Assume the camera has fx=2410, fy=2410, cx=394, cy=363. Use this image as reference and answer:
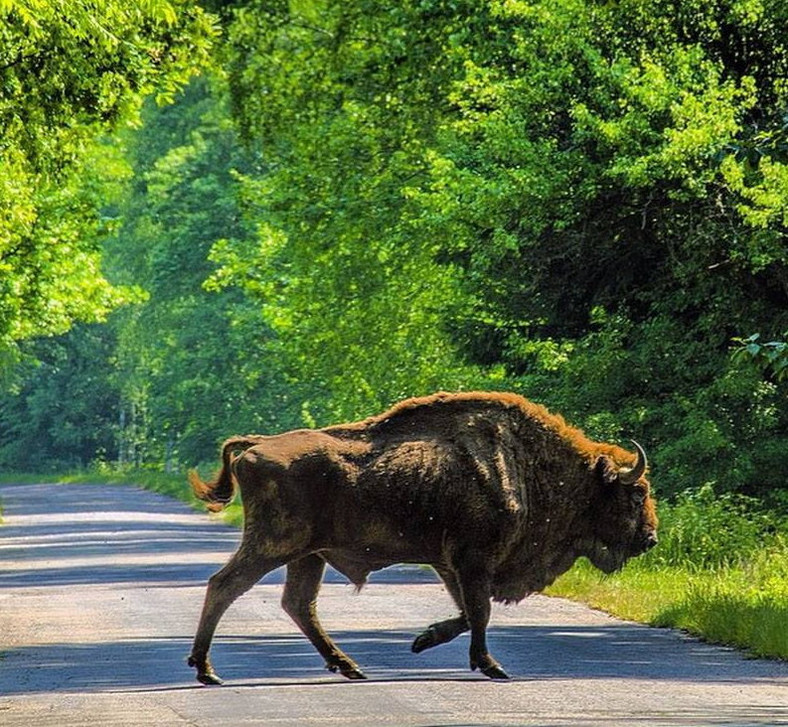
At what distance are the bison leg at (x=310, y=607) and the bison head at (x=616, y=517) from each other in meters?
1.94

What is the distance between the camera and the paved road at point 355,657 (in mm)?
13164

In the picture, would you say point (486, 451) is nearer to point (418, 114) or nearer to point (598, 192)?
point (598, 192)

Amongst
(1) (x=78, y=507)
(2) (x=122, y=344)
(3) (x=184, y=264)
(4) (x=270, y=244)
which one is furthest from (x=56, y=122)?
(2) (x=122, y=344)

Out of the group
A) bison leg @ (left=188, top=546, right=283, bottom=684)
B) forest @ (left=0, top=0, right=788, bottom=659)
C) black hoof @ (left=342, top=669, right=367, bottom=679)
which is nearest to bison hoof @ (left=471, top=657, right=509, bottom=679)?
black hoof @ (left=342, top=669, right=367, bottom=679)

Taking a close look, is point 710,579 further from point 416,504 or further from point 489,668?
point 416,504

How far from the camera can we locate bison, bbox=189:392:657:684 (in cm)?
1527

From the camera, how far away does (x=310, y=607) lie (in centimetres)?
1578

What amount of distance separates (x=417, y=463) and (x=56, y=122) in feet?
24.9

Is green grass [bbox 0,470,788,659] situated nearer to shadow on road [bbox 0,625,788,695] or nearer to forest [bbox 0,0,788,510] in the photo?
shadow on road [bbox 0,625,788,695]

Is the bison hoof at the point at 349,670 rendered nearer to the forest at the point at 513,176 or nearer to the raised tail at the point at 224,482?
the raised tail at the point at 224,482

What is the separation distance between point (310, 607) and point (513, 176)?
13375 millimetres

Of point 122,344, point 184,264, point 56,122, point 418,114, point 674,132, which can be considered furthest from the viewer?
point 122,344

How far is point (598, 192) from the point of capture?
1142 inches

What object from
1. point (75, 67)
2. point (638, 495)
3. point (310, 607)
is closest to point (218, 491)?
point (310, 607)
